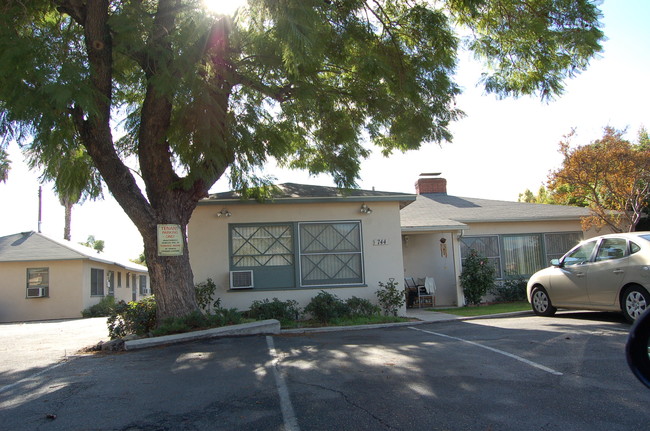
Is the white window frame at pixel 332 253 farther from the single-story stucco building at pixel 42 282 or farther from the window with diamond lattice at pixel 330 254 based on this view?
the single-story stucco building at pixel 42 282

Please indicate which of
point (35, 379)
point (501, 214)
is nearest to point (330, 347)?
point (35, 379)

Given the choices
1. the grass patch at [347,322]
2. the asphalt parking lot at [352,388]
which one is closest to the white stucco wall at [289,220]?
the grass patch at [347,322]

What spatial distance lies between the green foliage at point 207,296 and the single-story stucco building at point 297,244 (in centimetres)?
23

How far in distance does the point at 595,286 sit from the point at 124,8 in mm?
9869

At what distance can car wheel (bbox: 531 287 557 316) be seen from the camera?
36.5ft

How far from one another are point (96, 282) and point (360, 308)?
1689 centimetres

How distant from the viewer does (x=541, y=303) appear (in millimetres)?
11359

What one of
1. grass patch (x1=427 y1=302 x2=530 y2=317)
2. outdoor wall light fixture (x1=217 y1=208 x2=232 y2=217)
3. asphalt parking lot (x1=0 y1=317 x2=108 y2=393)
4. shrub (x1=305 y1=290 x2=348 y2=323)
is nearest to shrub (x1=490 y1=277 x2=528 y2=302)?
grass patch (x1=427 y1=302 x2=530 y2=317)

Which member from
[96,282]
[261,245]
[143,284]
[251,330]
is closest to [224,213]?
[261,245]

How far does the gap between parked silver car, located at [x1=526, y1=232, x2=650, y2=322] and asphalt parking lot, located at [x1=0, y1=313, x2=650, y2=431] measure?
0.77m

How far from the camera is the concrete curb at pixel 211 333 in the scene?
8.89 metres

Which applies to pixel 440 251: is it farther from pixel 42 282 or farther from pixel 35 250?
pixel 35 250

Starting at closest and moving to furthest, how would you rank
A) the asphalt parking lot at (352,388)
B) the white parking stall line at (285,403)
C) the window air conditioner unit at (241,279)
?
the white parking stall line at (285,403), the asphalt parking lot at (352,388), the window air conditioner unit at (241,279)

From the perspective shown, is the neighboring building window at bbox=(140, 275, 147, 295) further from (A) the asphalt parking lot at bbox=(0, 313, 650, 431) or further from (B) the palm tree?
(A) the asphalt parking lot at bbox=(0, 313, 650, 431)
